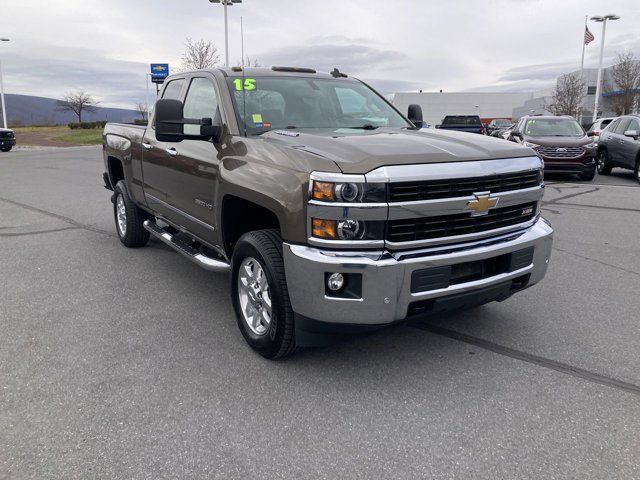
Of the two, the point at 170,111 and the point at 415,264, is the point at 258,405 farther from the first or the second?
the point at 170,111

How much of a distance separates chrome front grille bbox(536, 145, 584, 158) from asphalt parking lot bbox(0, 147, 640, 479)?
28.1 feet

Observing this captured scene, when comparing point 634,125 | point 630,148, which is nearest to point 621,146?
point 630,148

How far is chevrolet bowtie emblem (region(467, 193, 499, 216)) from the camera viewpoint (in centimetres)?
324

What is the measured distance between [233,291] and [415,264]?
4.82ft

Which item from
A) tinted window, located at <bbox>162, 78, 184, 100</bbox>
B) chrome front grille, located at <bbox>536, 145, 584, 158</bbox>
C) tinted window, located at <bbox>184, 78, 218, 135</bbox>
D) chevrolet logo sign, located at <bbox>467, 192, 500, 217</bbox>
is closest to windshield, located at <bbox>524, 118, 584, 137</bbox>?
chrome front grille, located at <bbox>536, 145, 584, 158</bbox>

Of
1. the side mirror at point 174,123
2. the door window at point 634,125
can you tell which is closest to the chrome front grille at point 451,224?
the side mirror at point 174,123

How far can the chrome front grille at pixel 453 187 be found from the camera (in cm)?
301

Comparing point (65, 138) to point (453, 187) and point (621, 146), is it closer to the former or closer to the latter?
point (621, 146)

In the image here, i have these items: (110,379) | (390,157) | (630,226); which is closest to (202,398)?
(110,379)

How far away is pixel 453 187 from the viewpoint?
317 cm

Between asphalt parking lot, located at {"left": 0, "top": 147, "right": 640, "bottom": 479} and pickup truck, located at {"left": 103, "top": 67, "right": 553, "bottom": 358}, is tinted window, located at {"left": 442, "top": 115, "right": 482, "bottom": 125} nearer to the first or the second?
asphalt parking lot, located at {"left": 0, "top": 147, "right": 640, "bottom": 479}

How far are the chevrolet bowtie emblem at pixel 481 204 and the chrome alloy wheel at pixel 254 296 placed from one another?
1354 mm

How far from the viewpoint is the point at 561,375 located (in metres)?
3.41

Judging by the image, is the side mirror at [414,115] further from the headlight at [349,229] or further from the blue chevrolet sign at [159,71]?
the blue chevrolet sign at [159,71]
